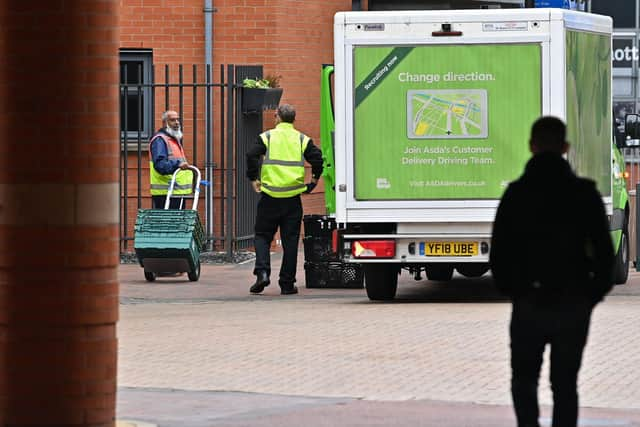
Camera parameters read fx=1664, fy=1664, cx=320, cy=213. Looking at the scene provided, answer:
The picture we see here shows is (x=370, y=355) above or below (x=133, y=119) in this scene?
below

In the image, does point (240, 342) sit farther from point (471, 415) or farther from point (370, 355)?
point (471, 415)

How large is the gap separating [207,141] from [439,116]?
8061 mm

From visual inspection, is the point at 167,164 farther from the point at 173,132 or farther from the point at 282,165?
the point at 282,165

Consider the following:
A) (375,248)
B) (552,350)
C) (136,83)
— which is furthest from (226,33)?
(552,350)

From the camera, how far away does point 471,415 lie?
8.71 meters

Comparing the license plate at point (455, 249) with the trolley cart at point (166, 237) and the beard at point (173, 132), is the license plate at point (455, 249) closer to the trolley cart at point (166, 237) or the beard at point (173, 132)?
the trolley cart at point (166, 237)

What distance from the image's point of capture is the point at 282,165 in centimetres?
1630

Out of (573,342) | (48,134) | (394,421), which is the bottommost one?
(394,421)

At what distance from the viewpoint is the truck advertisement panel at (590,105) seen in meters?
15.2

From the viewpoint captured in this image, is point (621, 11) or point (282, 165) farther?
point (621, 11)

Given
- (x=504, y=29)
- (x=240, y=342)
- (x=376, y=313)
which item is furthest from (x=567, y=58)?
(x=240, y=342)

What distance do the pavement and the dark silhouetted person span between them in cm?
186

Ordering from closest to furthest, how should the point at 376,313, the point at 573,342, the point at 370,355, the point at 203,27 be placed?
the point at 573,342, the point at 370,355, the point at 376,313, the point at 203,27

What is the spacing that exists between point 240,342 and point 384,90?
383 cm
